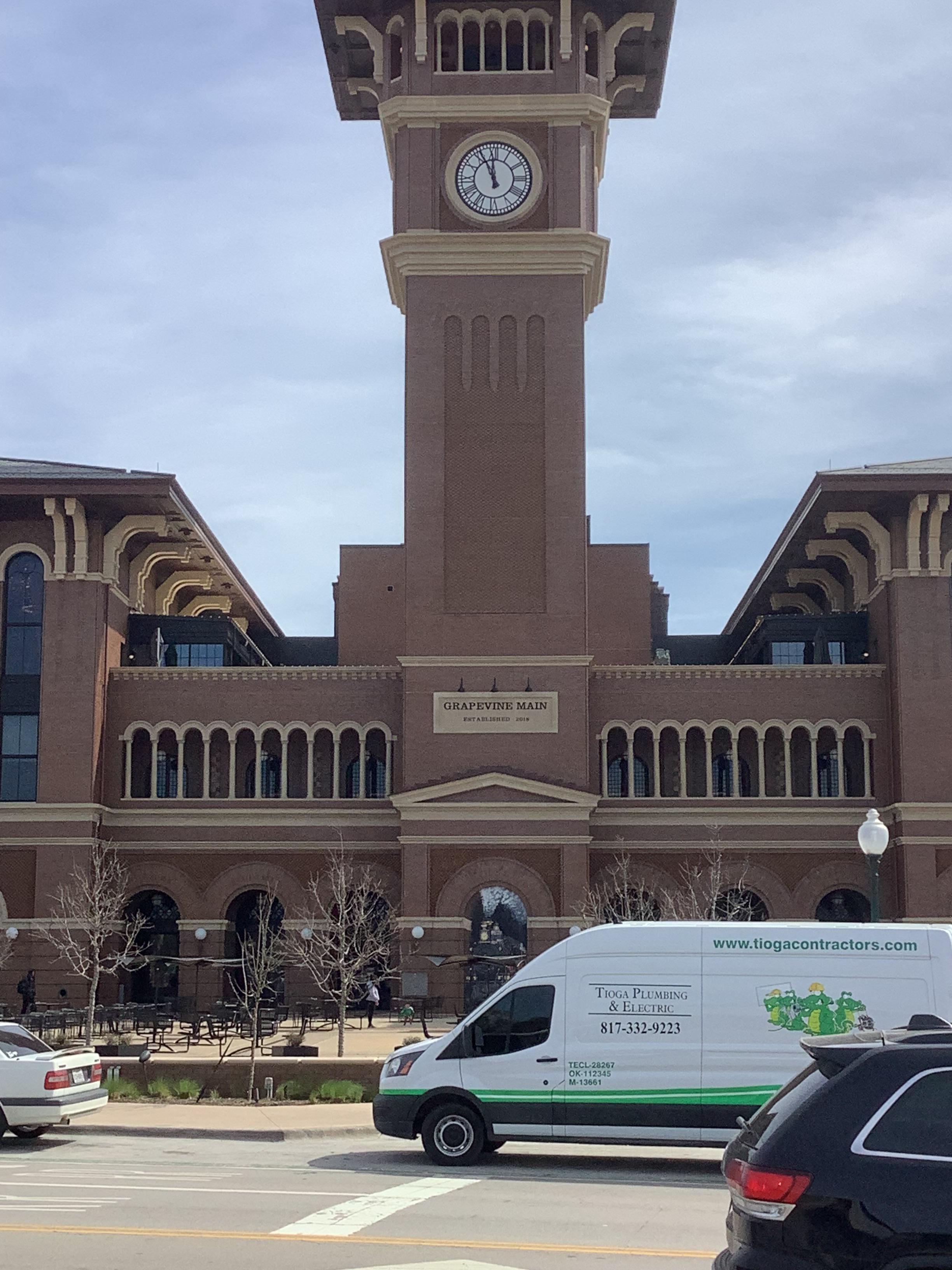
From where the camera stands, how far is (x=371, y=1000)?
4297 centimetres

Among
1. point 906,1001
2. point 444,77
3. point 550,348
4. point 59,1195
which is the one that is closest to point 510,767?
point 550,348

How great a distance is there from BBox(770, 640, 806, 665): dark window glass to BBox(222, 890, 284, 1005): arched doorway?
A: 60.8 feet

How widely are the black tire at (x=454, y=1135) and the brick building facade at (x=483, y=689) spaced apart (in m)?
27.7

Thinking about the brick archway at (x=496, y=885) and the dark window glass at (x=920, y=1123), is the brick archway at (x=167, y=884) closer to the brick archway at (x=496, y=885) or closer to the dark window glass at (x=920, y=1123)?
the brick archway at (x=496, y=885)

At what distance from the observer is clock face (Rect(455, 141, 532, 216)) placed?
50812 mm

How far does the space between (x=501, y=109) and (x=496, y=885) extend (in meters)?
24.3

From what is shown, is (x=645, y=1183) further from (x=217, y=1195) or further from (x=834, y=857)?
(x=834, y=857)

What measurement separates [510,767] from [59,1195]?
3284cm

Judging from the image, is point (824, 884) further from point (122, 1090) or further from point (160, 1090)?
point (122, 1090)

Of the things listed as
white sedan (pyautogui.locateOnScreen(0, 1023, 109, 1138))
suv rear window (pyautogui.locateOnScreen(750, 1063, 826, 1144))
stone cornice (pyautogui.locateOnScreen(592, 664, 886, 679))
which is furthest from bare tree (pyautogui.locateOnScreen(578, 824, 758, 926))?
suv rear window (pyautogui.locateOnScreen(750, 1063, 826, 1144))

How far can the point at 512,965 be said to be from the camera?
4347 centimetres

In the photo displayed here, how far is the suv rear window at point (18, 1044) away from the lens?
20000mm

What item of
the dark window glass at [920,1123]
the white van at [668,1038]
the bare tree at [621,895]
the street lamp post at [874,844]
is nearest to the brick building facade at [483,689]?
the bare tree at [621,895]

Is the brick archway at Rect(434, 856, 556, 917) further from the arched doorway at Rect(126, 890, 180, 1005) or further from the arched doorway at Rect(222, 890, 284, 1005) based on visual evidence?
the arched doorway at Rect(126, 890, 180, 1005)
